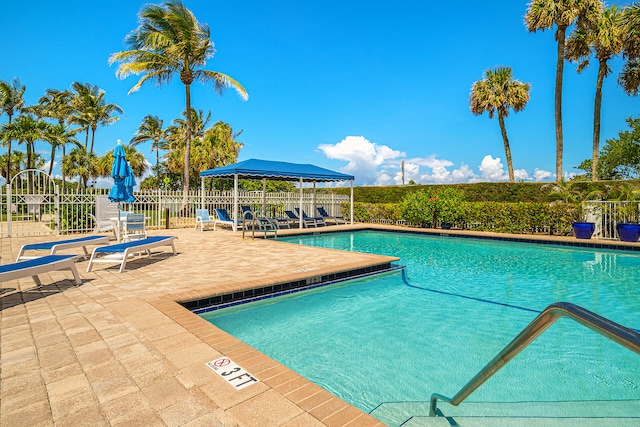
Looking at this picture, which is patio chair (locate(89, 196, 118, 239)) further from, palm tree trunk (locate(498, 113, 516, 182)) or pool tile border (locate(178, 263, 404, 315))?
palm tree trunk (locate(498, 113, 516, 182))

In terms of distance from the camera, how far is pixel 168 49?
16.5 meters

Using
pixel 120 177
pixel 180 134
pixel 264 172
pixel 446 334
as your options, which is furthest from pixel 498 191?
pixel 180 134

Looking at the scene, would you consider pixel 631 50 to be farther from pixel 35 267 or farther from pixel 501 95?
pixel 35 267

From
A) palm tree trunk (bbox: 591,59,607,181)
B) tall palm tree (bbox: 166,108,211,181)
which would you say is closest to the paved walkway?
palm tree trunk (bbox: 591,59,607,181)

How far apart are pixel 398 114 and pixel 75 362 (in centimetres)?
2450

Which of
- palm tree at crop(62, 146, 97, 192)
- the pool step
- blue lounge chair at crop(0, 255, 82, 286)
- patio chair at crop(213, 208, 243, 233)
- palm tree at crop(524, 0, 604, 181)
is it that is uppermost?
palm tree at crop(524, 0, 604, 181)

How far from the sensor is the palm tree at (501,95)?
76.8 feet

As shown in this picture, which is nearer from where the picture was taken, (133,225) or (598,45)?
(133,225)

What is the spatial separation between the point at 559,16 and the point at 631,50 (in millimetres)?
3836

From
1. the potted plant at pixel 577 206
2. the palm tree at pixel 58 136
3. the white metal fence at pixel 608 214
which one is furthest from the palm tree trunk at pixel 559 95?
the palm tree at pixel 58 136

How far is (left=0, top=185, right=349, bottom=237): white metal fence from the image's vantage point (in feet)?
37.1

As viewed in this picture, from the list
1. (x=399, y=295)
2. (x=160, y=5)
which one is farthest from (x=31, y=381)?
(x=160, y=5)

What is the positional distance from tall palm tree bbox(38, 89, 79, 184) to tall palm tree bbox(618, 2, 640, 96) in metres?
38.4

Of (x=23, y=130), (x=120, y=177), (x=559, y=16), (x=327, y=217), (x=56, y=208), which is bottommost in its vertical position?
(x=327, y=217)
